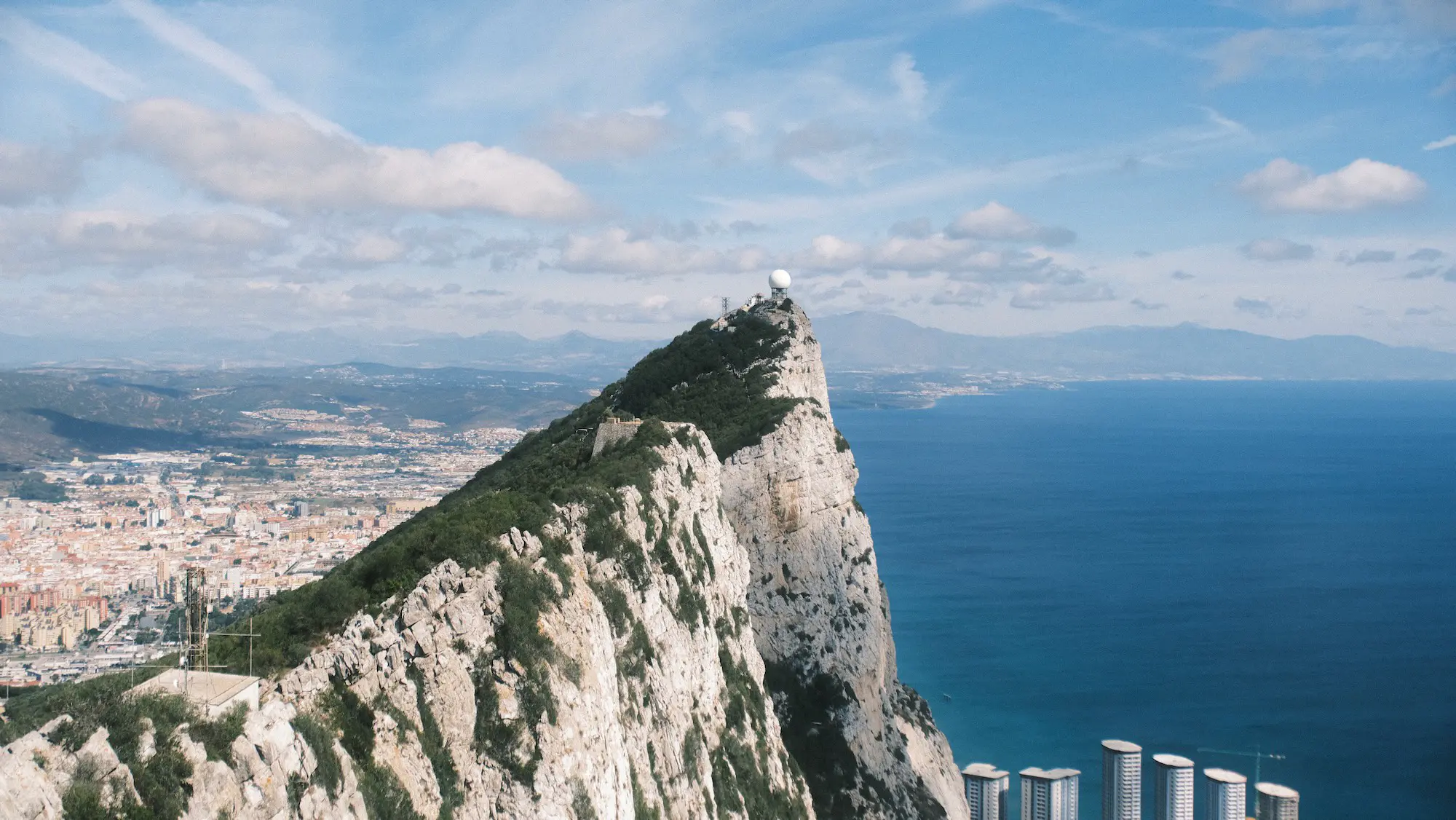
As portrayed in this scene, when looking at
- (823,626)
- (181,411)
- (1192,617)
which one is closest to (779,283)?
(823,626)

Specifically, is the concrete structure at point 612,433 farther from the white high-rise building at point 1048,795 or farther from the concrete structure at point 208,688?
the white high-rise building at point 1048,795

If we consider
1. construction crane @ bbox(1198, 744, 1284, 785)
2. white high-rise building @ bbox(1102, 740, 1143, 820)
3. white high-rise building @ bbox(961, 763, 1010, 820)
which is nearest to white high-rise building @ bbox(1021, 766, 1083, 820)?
white high-rise building @ bbox(961, 763, 1010, 820)

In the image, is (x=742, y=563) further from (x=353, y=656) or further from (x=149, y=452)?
(x=149, y=452)

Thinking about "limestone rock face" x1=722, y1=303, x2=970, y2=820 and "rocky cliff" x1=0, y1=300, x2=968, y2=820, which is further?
"limestone rock face" x1=722, y1=303, x2=970, y2=820

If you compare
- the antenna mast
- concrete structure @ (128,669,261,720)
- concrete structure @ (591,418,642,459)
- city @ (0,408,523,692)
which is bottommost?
city @ (0,408,523,692)

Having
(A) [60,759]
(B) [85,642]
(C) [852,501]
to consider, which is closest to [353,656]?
(A) [60,759]

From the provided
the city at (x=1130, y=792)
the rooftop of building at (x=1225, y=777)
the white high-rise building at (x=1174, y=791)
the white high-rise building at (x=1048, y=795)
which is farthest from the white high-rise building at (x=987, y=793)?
the rooftop of building at (x=1225, y=777)

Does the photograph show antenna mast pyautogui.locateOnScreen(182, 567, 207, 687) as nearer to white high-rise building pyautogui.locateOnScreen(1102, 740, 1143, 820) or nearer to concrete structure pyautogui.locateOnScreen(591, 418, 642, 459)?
concrete structure pyautogui.locateOnScreen(591, 418, 642, 459)
